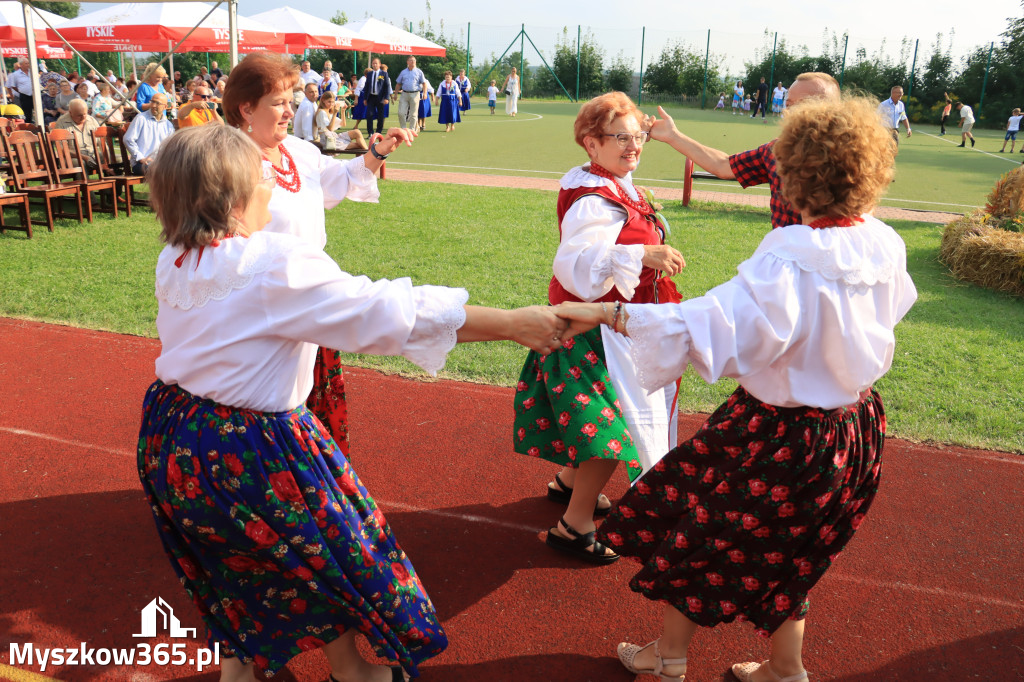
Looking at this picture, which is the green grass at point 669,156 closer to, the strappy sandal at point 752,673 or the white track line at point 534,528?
the white track line at point 534,528

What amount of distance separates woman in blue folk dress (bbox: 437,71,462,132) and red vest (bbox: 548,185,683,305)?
800 inches

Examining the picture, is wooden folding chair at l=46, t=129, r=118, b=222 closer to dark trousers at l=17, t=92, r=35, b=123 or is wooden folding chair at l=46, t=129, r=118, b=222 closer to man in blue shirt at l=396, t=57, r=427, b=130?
dark trousers at l=17, t=92, r=35, b=123

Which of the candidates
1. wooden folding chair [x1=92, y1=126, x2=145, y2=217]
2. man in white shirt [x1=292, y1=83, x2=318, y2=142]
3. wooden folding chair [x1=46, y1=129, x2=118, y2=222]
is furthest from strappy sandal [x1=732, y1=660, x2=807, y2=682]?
man in white shirt [x1=292, y1=83, x2=318, y2=142]

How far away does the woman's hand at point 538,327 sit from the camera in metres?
2.39

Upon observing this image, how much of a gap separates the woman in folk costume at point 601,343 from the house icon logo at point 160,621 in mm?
1522

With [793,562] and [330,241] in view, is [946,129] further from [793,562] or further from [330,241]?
[793,562]

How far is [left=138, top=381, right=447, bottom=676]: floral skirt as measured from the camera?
2.14m

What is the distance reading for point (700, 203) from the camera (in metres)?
11.9

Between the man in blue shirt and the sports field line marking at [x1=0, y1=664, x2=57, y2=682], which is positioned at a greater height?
the man in blue shirt

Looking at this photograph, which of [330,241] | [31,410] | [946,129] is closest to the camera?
[31,410]

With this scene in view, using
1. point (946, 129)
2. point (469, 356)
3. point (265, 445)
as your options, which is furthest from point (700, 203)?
point (946, 129)

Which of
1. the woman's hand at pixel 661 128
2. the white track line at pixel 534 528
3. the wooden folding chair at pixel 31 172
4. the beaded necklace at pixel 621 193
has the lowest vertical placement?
the white track line at pixel 534 528

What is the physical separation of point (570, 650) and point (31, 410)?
3757 millimetres

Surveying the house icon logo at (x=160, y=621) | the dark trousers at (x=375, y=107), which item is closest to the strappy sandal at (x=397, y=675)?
the house icon logo at (x=160, y=621)
